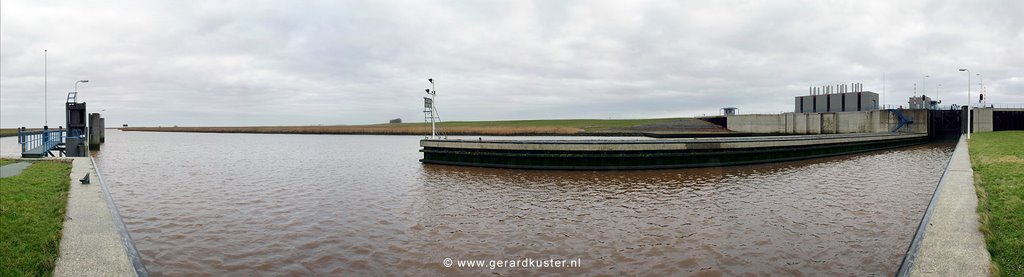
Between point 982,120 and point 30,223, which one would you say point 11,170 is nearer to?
point 30,223

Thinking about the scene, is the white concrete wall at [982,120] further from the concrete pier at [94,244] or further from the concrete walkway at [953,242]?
the concrete pier at [94,244]

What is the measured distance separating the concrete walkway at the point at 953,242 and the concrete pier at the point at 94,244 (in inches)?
435

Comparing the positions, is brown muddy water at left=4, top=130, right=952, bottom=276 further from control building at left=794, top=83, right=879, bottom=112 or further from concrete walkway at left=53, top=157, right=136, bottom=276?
control building at left=794, top=83, right=879, bottom=112

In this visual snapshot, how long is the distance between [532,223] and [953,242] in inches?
305

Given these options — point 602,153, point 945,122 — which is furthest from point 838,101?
point 602,153

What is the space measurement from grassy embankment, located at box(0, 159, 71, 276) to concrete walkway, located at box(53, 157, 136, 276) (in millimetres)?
143

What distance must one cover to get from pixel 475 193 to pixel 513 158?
8.77 meters

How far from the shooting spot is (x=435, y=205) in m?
15.3

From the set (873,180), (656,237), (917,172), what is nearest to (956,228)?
(656,237)

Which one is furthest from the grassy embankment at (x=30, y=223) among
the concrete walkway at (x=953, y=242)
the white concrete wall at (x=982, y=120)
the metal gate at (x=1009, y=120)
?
the metal gate at (x=1009, y=120)

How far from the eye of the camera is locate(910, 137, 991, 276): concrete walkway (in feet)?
22.9

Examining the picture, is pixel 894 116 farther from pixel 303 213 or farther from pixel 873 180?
pixel 303 213

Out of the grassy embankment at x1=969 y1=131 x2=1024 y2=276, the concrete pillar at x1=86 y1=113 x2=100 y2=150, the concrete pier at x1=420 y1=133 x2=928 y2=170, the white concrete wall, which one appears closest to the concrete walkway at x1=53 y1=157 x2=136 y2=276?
the grassy embankment at x1=969 y1=131 x2=1024 y2=276

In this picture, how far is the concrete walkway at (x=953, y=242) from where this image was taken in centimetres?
698
